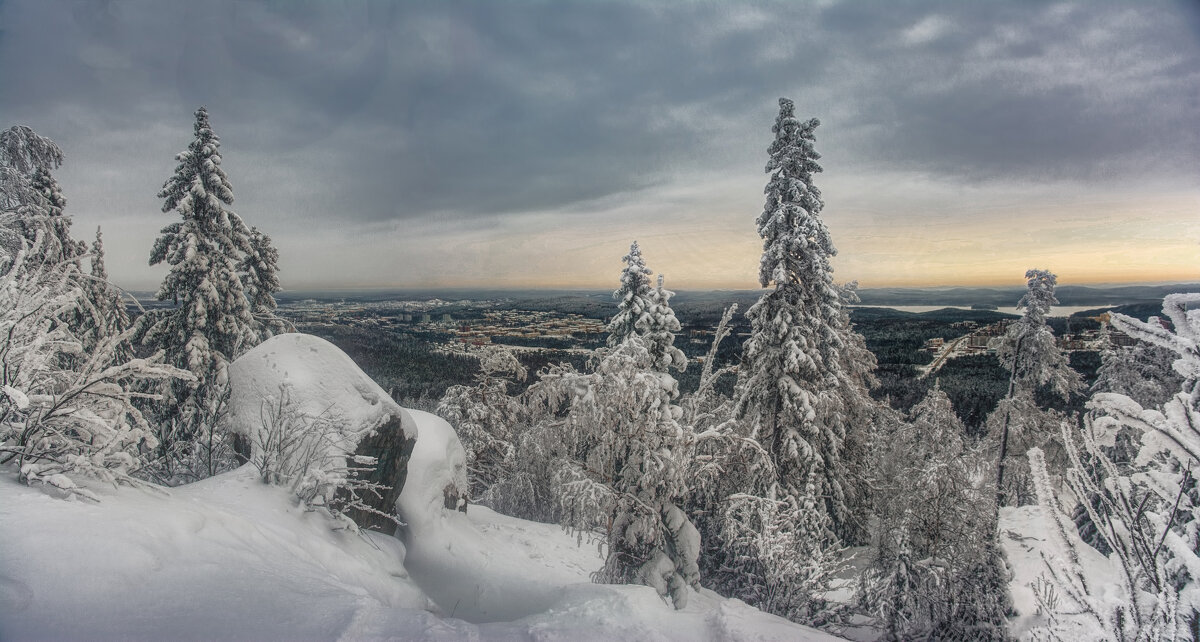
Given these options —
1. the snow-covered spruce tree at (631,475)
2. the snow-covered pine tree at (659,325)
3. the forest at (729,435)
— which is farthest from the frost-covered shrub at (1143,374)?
the snow-covered spruce tree at (631,475)

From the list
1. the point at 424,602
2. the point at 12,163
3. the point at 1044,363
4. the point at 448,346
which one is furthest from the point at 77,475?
the point at 448,346

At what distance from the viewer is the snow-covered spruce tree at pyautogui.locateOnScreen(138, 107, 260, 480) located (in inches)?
545

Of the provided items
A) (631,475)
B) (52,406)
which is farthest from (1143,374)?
(52,406)

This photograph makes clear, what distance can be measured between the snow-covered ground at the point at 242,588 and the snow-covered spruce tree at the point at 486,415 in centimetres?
1198

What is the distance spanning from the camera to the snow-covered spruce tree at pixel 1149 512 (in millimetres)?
2512

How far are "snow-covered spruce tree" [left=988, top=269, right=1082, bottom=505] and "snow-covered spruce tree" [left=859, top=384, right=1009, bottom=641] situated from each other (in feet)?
16.6

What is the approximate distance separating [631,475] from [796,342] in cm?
729

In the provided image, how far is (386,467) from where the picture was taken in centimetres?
864

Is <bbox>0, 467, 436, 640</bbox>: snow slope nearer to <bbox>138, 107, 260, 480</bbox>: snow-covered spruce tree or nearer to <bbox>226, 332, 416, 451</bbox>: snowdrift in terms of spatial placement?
<bbox>226, 332, 416, 451</bbox>: snowdrift

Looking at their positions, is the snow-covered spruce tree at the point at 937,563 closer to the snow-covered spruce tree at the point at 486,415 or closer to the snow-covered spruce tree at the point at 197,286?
the snow-covered spruce tree at the point at 486,415

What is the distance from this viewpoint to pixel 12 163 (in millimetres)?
6258

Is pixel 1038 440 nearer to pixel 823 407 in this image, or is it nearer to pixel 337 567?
pixel 823 407

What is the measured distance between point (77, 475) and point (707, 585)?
10.1 metres

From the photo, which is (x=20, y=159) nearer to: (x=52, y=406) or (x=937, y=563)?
(x=52, y=406)
